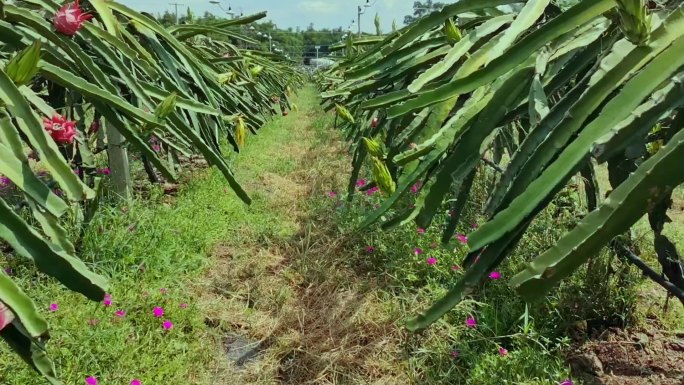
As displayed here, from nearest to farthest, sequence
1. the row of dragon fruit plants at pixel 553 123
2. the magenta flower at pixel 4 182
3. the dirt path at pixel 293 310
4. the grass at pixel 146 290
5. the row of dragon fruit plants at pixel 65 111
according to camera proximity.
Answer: the row of dragon fruit plants at pixel 553 123 < the row of dragon fruit plants at pixel 65 111 < the grass at pixel 146 290 < the dirt path at pixel 293 310 < the magenta flower at pixel 4 182

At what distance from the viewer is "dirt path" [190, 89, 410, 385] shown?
1.87 m

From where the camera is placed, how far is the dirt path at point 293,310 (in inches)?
73.8

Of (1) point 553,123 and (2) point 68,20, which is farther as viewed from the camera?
(2) point 68,20

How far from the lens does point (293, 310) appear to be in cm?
227

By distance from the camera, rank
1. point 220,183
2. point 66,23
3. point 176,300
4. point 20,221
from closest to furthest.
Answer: point 20,221 < point 66,23 < point 176,300 < point 220,183

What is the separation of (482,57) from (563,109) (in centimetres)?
38

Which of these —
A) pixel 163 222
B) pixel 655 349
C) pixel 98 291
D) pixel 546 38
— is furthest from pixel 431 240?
pixel 98 291

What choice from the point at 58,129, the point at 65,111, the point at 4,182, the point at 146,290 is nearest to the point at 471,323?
the point at 146,290

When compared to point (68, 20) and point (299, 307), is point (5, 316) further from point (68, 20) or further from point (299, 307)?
point (299, 307)

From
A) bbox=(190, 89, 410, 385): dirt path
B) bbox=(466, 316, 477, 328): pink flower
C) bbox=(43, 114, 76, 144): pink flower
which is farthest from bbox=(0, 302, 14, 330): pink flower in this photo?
bbox=(466, 316, 477, 328): pink flower

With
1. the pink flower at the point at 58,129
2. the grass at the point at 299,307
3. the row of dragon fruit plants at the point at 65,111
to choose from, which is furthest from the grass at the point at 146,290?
the pink flower at the point at 58,129

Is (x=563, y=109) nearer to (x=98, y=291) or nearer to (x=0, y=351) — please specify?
(x=98, y=291)

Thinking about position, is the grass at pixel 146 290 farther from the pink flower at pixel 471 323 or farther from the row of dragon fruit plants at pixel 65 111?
the pink flower at pixel 471 323

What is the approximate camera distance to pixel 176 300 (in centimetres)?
216
